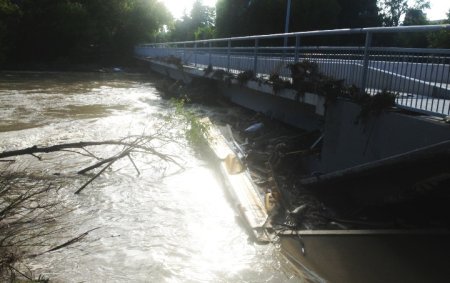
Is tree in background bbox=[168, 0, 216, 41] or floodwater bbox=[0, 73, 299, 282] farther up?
tree in background bbox=[168, 0, 216, 41]

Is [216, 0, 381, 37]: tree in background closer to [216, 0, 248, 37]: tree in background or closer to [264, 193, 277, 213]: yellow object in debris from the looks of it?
[216, 0, 248, 37]: tree in background

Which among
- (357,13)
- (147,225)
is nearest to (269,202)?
(147,225)

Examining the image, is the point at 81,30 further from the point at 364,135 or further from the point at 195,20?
the point at 364,135

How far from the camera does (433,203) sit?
5820mm

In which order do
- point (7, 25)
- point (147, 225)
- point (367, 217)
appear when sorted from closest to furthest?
point (367, 217)
point (147, 225)
point (7, 25)

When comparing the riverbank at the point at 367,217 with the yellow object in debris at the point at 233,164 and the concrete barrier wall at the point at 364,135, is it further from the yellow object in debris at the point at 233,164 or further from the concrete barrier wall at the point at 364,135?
the yellow object in debris at the point at 233,164

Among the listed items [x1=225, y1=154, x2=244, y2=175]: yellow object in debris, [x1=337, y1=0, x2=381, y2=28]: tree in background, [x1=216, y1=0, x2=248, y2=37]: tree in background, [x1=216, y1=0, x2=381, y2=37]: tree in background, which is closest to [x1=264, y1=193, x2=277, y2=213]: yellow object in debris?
[x1=225, y1=154, x2=244, y2=175]: yellow object in debris

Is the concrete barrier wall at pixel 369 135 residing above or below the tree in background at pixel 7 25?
below

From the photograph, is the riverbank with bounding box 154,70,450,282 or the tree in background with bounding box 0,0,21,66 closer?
the riverbank with bounding box 154,70,450,282

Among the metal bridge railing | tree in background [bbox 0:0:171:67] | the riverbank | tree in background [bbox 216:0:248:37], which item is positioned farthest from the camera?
tree in background [bbox 0:0:171:67]

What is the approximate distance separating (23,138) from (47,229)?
683cm

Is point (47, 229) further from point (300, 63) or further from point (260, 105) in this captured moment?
point (260, 105)

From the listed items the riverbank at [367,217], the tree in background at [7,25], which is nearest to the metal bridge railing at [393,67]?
the riverbank at [367,217]

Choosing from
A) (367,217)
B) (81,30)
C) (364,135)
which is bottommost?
(367,217)
